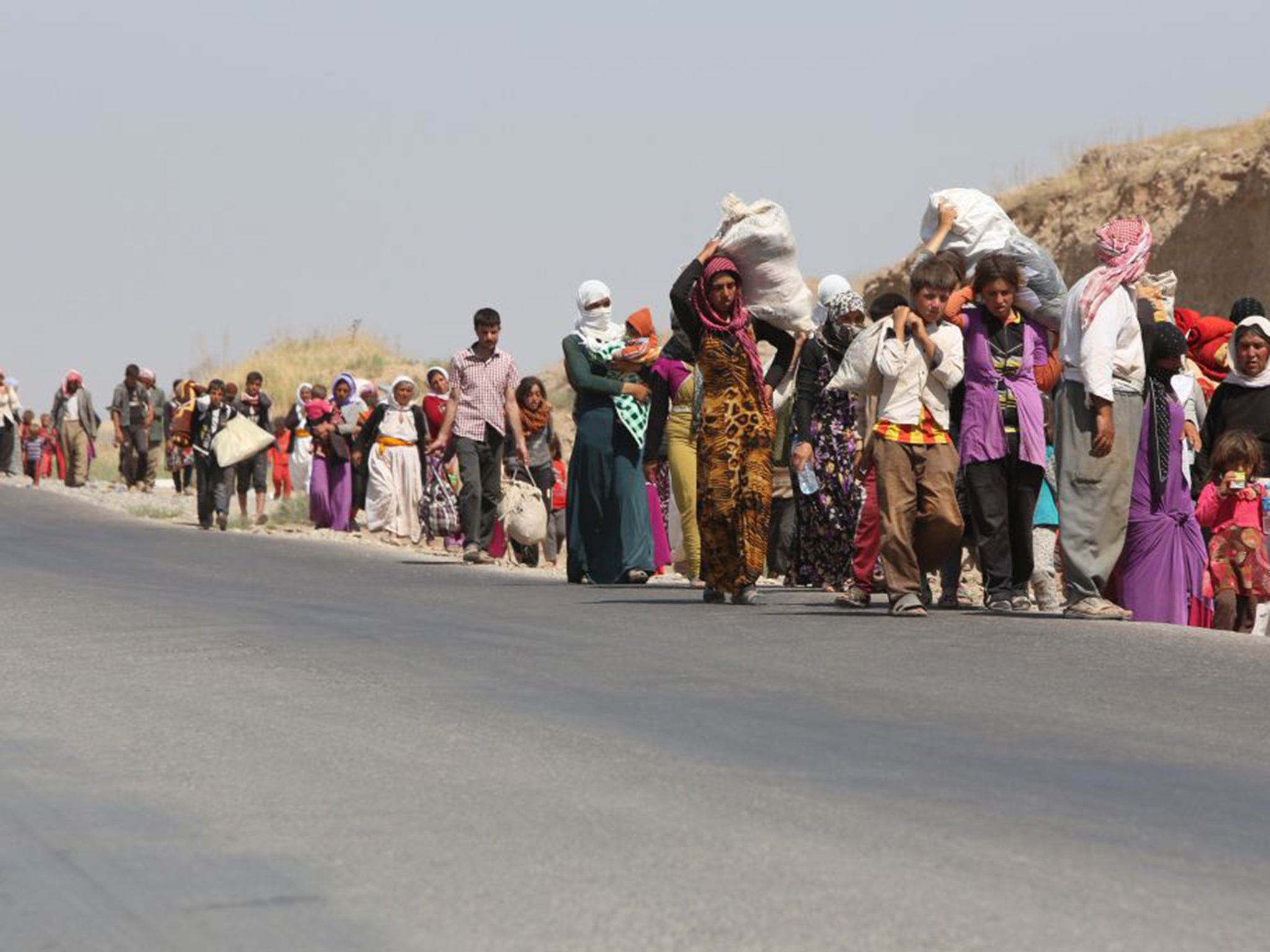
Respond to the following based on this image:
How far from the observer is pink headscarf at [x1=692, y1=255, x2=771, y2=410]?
558 inches

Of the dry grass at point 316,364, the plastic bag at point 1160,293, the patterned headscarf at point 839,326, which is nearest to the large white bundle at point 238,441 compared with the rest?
the plastic bag at point 1160,293

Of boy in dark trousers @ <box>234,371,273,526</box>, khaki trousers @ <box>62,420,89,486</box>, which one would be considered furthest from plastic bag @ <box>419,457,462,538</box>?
khaki trousers @ <box>62,420,89,486</box>

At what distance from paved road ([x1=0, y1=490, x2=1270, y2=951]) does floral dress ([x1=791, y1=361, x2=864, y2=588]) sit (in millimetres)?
2911

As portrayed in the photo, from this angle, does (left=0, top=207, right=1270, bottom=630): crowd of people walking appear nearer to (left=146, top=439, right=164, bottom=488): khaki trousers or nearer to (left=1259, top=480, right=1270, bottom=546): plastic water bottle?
(left=1259, top=480, right=1270, bottom=546): plastic water bottle

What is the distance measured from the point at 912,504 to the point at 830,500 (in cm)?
309

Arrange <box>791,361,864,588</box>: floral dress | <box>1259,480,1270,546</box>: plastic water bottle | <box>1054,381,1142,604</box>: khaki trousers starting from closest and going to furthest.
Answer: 1. <box>1054,381,1142,604</box>: khaki trousers
2. <box>1259,480,1270,546</box>: plastic water bottle
3. <box>791,361,864,588</box>: floral dress

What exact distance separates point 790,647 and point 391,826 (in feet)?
16.5

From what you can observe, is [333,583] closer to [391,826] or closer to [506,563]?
[506,563]

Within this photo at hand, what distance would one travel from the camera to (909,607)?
13.1 metres

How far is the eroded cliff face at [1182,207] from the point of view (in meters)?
39.7

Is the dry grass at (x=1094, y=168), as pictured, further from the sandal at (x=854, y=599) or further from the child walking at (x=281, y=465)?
the sandal at (x=854, y=599)

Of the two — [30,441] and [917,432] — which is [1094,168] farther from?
[917,432]

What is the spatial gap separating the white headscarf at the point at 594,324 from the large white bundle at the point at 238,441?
33.2 feet

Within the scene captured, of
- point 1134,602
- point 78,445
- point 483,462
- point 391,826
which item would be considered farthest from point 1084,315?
point 78,445
